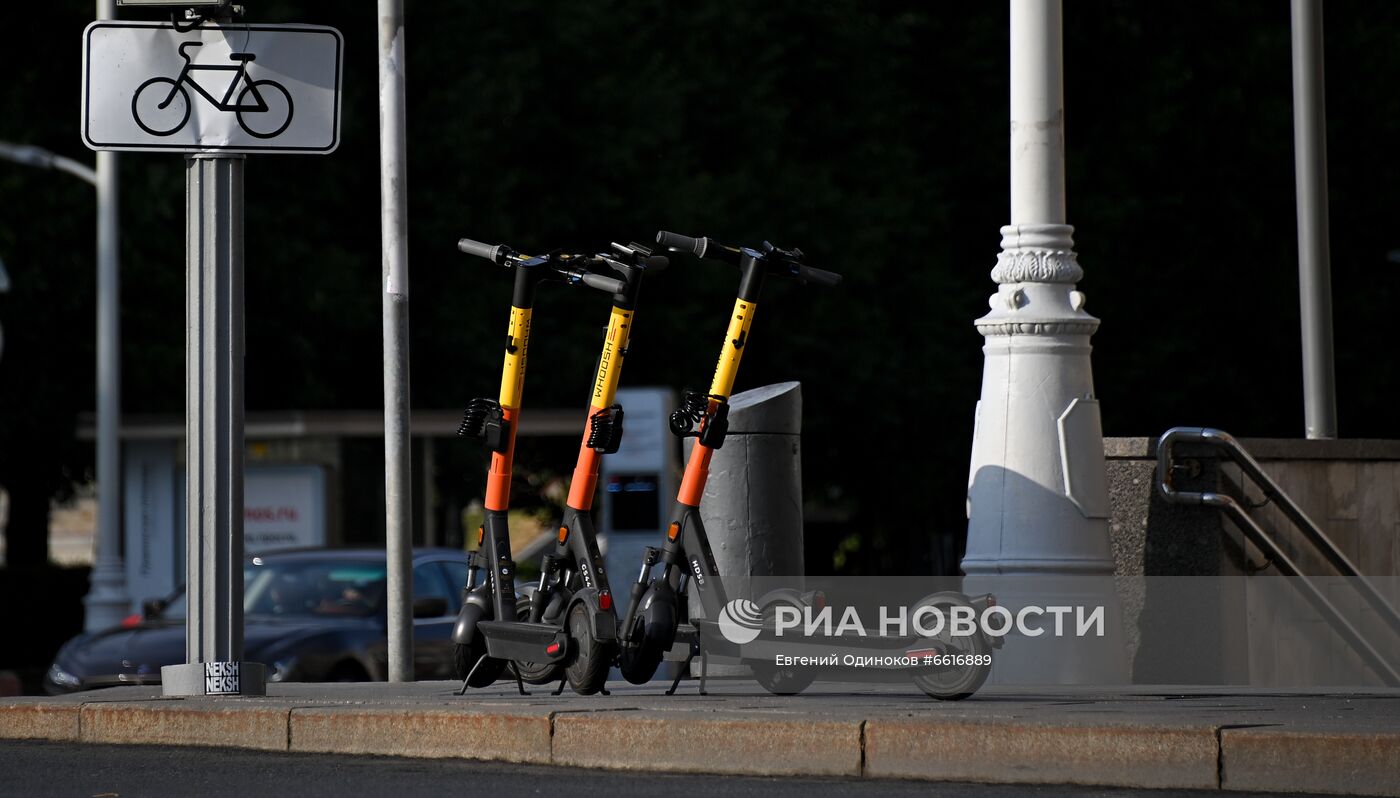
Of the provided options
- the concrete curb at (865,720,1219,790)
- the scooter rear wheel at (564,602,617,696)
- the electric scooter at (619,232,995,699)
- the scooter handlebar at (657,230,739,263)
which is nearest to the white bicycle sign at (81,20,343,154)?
the scooter handlebar at (657,230,739,263)

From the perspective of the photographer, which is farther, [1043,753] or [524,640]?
[524,640]

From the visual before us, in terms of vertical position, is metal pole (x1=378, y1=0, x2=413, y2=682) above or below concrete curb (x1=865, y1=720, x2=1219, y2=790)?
above

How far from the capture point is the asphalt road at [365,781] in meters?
7.10

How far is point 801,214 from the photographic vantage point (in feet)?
98.3

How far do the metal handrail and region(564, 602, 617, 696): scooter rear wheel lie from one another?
3134mm

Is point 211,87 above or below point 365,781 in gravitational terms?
above

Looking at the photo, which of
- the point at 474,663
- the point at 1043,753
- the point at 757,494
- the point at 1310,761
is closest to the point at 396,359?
the point at 757,494

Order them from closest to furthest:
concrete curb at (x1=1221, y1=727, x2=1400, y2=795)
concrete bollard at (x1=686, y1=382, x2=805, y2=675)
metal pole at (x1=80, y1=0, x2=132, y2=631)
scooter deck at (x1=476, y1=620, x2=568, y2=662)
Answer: concrete curb at (x1=1221, y1=727, x2=1400, y2=795) < scooter deck at (x1=476, y1=620, x2=568, y2=662) < concrete bollard at (x1=686, y1=382, x2=805, y2=675) < metal pole at (x1=80, y1=0, x2=132, y2=631)

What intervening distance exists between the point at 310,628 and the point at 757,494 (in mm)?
4313

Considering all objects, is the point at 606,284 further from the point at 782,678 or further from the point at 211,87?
the point at 211,87

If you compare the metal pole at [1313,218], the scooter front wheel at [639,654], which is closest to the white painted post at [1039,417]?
the scooter front wheel at [639,654]

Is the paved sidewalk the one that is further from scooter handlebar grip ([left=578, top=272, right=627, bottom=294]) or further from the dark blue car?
the dark blue car

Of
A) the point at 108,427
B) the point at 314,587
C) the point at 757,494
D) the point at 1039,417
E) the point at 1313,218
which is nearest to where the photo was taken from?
the point at 1039,417

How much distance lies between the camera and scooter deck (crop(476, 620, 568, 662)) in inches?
359
